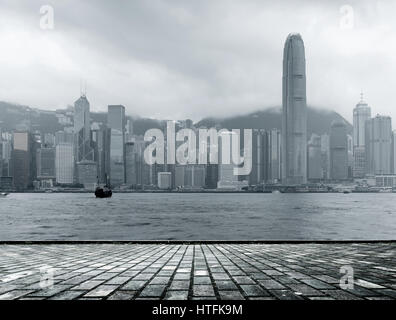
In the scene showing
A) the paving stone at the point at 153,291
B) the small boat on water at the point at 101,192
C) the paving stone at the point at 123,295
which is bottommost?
the small boat on water at the point at 101,192

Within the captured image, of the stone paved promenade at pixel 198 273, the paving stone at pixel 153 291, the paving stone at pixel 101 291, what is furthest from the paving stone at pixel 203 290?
the paving stone at pixel 101 291

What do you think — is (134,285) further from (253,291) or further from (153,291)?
(253,291)

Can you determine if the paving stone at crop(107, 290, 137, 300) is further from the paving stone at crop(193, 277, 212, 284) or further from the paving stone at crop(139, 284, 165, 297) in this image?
the paving stone at crop(193, 277, 212, 284)

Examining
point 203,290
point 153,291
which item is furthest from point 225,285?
point 153,291

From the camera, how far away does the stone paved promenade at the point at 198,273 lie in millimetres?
6426

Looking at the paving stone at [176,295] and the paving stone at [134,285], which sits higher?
the paving stone at [176,295]

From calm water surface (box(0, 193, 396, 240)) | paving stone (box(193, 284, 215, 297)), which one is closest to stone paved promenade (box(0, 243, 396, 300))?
paving stone (box(193, 284, 215, 297))

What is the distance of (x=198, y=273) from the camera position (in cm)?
836

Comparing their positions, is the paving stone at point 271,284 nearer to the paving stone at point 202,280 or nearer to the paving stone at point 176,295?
the paving stone at point 202,280

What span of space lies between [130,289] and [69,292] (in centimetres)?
114

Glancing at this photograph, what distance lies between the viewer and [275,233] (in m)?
41.7
